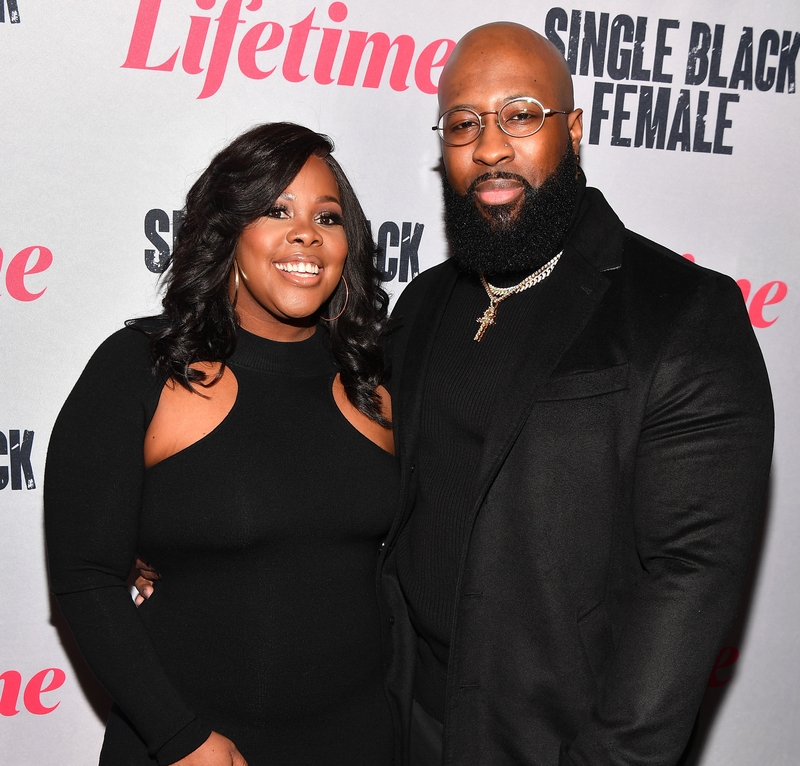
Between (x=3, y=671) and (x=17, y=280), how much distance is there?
1.09m

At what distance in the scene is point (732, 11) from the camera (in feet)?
7.97

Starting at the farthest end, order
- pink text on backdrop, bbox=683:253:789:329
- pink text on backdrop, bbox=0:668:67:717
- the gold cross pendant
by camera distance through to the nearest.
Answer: pink text on backdrop, bbox=683:253:789:329 < pink text on backdrop, bbox=0:668:67:717 < the gold cross pendant

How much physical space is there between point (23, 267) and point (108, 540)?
912mm

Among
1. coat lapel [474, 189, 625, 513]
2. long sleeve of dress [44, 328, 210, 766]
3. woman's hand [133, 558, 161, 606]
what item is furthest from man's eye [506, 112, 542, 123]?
woman's hand [133, 558, 161, 606]

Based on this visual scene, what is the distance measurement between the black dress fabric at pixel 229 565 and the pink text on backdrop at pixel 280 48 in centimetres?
83

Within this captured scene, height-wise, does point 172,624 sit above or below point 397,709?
above

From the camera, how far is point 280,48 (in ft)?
7.23

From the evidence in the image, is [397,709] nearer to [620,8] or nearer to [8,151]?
[8,151]

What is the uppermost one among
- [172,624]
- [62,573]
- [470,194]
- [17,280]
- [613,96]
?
[613,96]

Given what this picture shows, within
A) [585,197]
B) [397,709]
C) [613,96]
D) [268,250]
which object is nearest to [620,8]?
[613,96]

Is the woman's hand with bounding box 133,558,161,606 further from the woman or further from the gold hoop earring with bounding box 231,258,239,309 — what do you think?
the gold hoop earring with bounding box 231,258,239,309

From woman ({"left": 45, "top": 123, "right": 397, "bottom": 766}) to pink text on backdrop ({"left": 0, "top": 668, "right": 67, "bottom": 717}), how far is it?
0.67m

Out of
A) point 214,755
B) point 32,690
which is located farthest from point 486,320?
point 32,690

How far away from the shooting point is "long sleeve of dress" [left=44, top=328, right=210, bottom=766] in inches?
62.8
